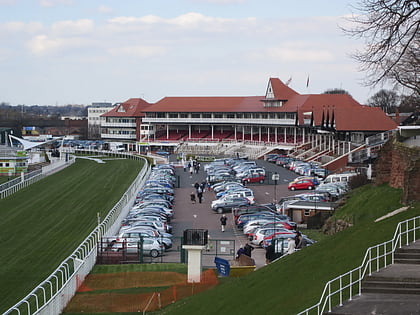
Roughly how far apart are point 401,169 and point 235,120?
80202mm

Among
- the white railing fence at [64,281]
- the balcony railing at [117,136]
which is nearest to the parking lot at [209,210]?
the white railing fence at [64,281]

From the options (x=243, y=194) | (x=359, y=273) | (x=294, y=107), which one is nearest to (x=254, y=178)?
(x=243, y=194)

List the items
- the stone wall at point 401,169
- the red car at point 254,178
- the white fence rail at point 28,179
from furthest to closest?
the red car at point 254,178
the white fence rail at point 28,179
the stone wall at point 401,169

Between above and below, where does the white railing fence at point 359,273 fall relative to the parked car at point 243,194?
above

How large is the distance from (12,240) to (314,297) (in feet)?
78.4

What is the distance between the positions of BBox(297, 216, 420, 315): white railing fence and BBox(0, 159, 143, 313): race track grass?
39.6ft

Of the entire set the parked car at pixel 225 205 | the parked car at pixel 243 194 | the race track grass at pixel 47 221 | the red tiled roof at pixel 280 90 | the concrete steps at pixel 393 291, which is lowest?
the race track grass at pixel 47 221

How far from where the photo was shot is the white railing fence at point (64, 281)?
1888 centimetres

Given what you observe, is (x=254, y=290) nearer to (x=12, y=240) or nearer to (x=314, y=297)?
(x=314, y=297)

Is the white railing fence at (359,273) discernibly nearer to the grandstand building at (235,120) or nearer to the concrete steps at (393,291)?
the concrete steps at (393,291)

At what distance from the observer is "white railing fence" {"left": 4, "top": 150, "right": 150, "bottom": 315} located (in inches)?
743

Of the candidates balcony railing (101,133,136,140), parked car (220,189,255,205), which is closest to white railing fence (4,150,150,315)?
parked car (220,189,255,205)

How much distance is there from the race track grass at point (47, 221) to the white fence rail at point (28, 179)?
0.71 meters

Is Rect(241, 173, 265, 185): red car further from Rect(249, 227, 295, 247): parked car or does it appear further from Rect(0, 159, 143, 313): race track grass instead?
Rect(249, 227, 295, 247): parked car
